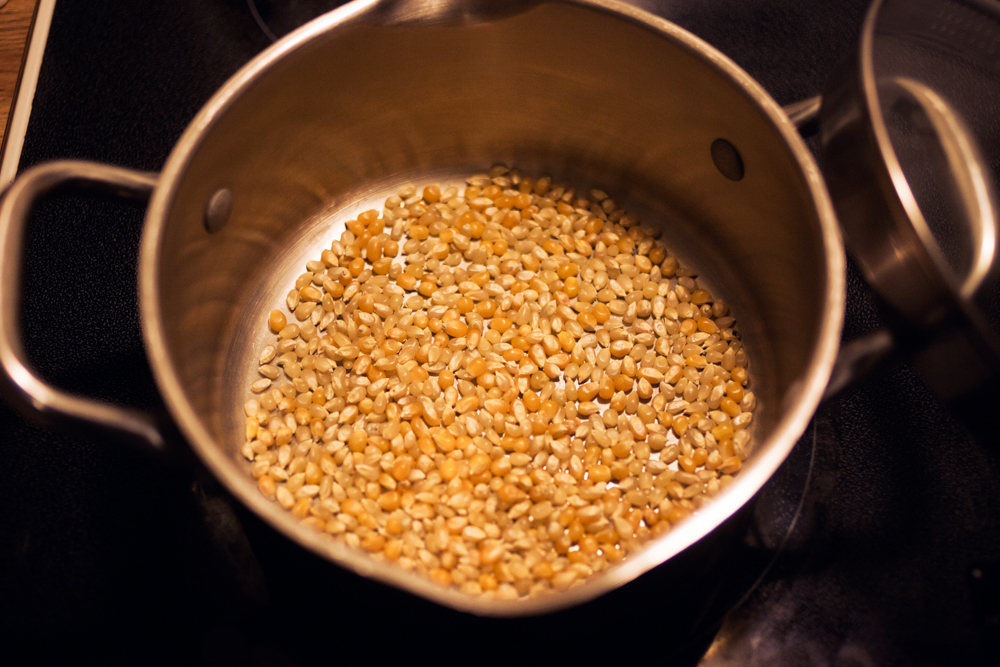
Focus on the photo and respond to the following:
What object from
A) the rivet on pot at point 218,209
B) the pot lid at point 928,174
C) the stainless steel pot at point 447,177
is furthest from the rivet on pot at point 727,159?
the rivet on pot at point 218,209

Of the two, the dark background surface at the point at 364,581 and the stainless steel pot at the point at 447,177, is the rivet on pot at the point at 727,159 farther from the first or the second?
the dark background surface at the point at 364,581

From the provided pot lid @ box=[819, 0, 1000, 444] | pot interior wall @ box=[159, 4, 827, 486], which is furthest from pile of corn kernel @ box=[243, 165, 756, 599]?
pot lid @ box=[819, 0, 1000, 444]

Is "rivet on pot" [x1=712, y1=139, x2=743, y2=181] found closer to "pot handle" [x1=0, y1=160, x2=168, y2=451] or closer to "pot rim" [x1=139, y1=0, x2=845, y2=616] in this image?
"pot rim" [x1=139, y1=0, x2=845, y2=616]

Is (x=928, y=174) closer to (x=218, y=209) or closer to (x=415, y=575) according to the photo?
(x=415, y=575)

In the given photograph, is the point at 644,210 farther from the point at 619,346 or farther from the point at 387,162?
the point at 387,162

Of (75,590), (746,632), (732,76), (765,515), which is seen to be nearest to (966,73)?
(732,76)

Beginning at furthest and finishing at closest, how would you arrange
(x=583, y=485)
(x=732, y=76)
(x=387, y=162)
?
(x=387, y=162) → (x=583, y=485) → (x=732, y=76)

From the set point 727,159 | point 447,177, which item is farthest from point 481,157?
point 727,159
